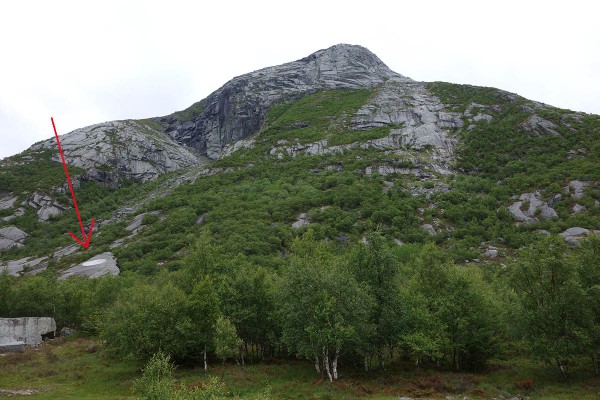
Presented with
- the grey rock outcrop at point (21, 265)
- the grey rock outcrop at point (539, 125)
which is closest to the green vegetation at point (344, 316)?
the grey rock outcrop at point (21, 265)

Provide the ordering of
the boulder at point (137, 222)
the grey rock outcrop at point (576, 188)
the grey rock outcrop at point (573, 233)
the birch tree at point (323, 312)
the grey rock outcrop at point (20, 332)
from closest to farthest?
the birch tree at point (323, 312) → the grey rock outcrop at point (20, 332) → the grey rock outcrop at point (573, 233) → the grey rock outcrop at point (576, 188) → the boulder at point (137, 222)

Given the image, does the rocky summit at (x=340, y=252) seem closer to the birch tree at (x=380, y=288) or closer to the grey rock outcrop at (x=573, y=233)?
the birch tree at (x=380, y=288)

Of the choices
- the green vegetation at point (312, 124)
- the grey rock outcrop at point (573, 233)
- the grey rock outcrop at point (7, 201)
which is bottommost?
the grey rock outcrop at point (573, 233)

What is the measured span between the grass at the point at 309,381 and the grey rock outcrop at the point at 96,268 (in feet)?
155

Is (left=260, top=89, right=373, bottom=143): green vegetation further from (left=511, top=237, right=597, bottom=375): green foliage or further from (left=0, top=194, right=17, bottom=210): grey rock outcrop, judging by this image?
(left=511, top=237, right=597, bottom=375): green foliage

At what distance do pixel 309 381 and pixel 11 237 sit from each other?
440 ft

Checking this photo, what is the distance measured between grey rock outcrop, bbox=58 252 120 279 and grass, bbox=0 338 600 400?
47.4 meters

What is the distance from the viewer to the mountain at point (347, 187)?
93.2m

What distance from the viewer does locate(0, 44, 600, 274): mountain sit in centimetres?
9325

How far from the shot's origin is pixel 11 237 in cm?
12575

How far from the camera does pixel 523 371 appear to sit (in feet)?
117

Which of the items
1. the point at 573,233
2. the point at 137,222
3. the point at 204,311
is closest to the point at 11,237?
the point at 137,222

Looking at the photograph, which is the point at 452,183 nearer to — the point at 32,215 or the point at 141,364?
the point at 141,364

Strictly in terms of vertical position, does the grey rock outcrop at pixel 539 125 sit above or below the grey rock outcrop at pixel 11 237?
above
